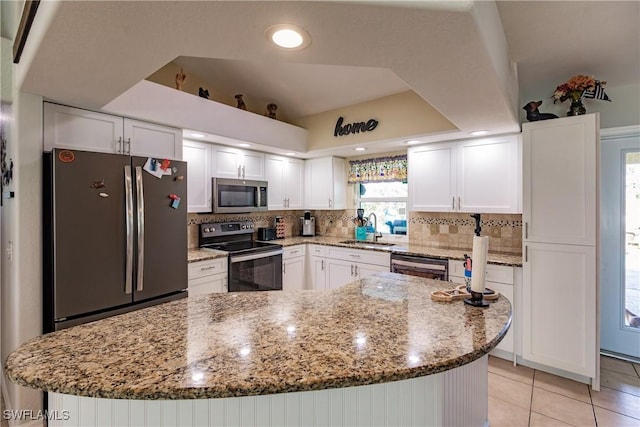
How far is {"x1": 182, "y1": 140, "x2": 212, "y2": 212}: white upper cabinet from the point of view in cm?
307

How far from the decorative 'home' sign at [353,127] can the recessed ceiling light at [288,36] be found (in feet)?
7.07

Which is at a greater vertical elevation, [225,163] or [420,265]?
[225,163]

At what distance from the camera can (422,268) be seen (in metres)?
3.11

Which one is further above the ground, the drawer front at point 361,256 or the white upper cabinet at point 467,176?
the white upper cabinet at point 467,176

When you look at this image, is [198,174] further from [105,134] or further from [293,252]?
[293,252]

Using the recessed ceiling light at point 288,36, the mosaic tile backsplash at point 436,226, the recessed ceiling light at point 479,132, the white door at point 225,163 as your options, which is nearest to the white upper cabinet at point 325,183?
the mosaic tile backsplash at point 436,226

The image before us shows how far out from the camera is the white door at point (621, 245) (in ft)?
9.20

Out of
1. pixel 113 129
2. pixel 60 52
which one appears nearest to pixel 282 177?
pixel 113 129

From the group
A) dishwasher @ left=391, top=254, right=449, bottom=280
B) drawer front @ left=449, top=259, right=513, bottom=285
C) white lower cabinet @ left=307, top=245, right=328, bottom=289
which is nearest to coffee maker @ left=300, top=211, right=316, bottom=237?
white lower cabinet @ left=307, top=245, right=328, bottom=289

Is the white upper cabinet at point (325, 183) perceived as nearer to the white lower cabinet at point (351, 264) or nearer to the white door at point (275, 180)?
the white door at point (275, 180)

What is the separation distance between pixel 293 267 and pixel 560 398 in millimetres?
2742

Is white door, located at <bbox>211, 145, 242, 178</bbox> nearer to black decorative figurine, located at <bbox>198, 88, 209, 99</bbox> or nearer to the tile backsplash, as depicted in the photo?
black decorative figurine, located at <bbox>198, 88, 209, 99</bbox>

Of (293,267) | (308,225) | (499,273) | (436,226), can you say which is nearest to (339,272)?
(293,267)

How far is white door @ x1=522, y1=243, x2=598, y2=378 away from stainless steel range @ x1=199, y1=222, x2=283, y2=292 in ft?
8.04
